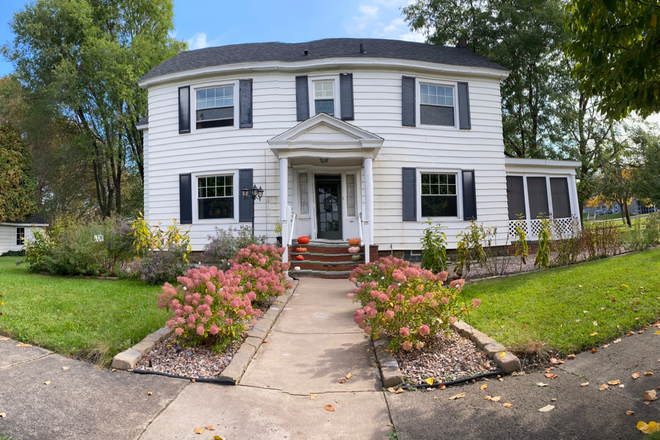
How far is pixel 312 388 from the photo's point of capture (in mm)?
3805

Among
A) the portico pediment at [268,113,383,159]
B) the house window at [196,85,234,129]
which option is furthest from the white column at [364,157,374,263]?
the house window at [196,85,234,129]

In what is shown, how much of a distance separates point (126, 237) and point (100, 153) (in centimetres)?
1634

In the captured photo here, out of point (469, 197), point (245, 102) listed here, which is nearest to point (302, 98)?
point (245, 102)

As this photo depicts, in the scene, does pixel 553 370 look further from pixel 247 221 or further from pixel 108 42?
pixel 108 42

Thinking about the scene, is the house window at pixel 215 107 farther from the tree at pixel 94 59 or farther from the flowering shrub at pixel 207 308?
the tree at pixel 94 59

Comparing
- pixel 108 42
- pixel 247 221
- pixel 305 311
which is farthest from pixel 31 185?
pixel 305 311

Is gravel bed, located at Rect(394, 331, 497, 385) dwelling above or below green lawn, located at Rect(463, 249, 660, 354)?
below

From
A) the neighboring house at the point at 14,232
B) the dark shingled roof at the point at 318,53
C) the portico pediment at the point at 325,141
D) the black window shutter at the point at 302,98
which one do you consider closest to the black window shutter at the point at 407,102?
the dark shingled roof at the point at 318,53

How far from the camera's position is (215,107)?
12.0 meters

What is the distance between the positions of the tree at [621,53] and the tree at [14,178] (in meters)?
26.5

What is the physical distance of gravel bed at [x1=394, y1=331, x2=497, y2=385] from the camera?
3902mm

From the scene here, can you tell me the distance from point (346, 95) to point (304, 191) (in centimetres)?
308

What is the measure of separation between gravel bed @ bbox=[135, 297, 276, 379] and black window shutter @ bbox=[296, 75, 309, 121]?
840 centimetres

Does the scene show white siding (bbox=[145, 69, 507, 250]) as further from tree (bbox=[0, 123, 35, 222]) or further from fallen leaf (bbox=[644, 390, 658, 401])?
tree (bbox=[0, 123, 35, 222])
